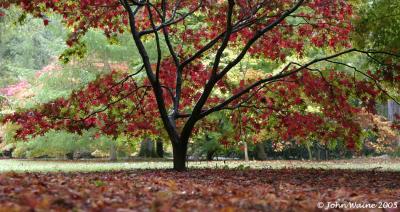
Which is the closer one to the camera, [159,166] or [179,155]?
[179,155]

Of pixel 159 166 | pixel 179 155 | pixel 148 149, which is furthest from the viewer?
pixel 148 149

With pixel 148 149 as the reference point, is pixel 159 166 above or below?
below

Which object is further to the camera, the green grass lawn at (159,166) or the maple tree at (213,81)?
the green grass lawn at (159,166)

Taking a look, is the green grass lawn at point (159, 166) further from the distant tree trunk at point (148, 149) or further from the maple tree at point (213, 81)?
the distant tree trunk at point (148, 149)

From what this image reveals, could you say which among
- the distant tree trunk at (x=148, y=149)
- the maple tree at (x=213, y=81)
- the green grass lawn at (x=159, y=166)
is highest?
the maple tree at (x=213, y=81)

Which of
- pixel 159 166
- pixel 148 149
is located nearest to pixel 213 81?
pixel 159 166

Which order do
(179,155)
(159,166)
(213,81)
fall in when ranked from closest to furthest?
1. (213,81)
2. (179,155)
3. (159,166)

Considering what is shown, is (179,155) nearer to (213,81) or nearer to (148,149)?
(213,81)

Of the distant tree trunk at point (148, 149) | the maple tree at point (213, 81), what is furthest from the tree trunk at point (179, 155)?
the distant tree trunk at point (148, 149)

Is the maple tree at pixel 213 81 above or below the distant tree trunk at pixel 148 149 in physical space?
above

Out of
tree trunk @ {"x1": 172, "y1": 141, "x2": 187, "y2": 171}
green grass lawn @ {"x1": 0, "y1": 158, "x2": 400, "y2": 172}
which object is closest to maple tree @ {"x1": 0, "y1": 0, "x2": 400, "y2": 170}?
tree trunk @ {"x1": 172, "y1": 141, "x2": 187, "y2": 171}

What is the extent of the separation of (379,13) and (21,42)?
30.3m

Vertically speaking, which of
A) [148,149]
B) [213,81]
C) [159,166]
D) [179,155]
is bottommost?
[159,166]

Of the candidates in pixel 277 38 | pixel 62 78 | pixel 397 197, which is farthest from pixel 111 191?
pixel 62 78
